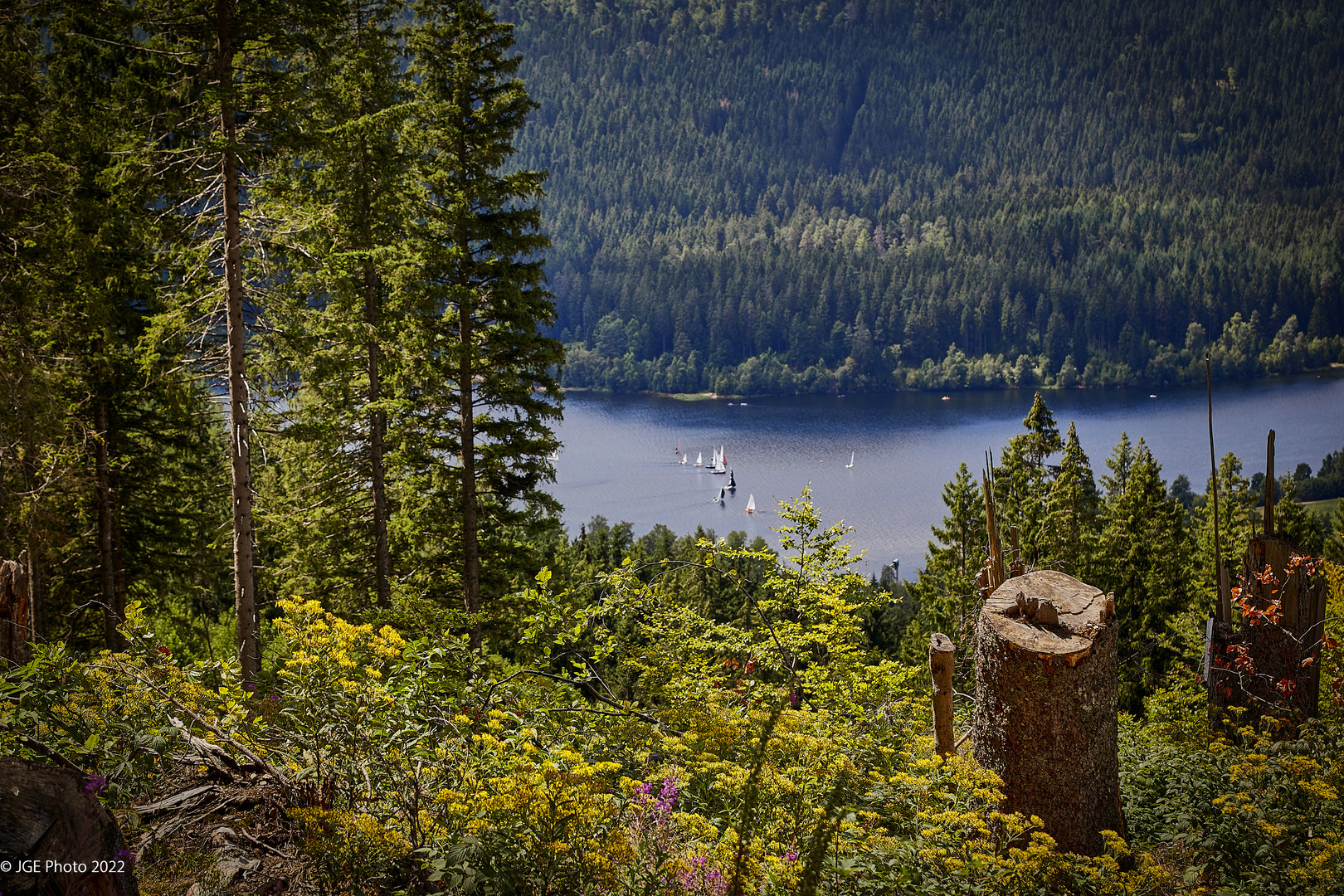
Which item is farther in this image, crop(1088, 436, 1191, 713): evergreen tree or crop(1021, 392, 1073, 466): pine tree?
crop(1021, 392, 1073, 466): pine tree

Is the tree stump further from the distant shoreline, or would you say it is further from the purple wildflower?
the distant shoreline

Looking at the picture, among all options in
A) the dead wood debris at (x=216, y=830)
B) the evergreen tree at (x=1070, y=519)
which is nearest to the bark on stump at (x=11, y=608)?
the dead wood debris at (x=216, y=830)

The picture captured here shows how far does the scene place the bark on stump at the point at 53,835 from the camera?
223cm

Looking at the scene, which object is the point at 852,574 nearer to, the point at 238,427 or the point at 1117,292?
the point at 238,427

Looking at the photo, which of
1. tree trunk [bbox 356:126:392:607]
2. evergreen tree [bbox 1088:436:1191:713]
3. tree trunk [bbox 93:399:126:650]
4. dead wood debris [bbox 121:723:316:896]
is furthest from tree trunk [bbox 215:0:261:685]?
evergreen tree [bbox 1088:436:1191:713]

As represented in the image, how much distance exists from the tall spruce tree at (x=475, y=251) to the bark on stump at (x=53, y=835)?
8.61 metres

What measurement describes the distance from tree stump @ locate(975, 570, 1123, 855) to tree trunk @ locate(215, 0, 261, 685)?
6388 millimetres

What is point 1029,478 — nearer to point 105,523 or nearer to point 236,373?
point 236,373

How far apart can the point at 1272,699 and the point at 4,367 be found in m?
10.3

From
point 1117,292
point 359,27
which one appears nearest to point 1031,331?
point 1117,292

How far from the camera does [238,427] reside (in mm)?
8234

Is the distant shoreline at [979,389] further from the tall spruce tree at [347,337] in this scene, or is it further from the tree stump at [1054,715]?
the tree stump at [1054,715]

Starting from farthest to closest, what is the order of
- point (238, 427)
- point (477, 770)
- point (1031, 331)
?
1. point (1031, 331)
2. point (238, 427)
3. point (477, 770)

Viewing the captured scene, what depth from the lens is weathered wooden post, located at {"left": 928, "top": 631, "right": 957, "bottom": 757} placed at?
17.2 feet
